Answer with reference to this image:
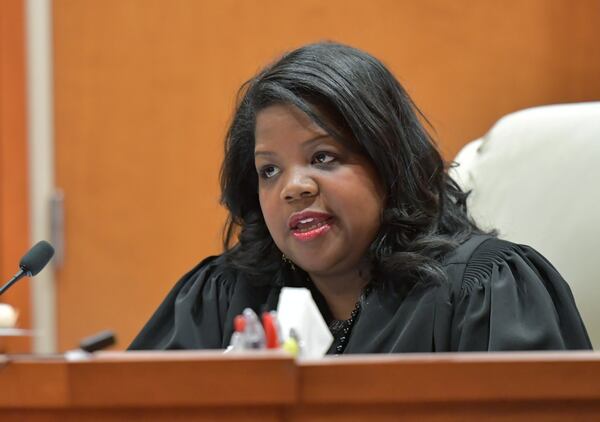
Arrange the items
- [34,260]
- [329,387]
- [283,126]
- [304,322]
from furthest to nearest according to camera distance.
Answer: [283,126]
[34,260]
[304,322]
[329,387]

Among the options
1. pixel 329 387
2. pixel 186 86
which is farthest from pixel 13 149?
pixel 329 387

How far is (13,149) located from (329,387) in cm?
200

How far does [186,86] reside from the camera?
8.52 feet

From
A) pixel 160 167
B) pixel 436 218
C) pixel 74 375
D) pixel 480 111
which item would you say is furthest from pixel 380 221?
pixel 160 167

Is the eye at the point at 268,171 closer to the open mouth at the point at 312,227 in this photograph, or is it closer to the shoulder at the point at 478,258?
the open mouth at the point at 312,227

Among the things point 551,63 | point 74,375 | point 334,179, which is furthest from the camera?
point 551,63

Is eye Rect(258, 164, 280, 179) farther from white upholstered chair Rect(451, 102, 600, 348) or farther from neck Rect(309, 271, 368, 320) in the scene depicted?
white upholstered chair Rect(451, 102, 600, 348)

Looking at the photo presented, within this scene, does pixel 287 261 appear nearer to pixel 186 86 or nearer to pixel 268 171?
pixel 268 171

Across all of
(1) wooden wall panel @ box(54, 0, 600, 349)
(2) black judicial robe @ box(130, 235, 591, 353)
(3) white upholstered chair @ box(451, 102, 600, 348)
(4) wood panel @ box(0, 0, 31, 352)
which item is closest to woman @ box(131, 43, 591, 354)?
(2) black judicial robe @ box(130, 235, 591, 353)

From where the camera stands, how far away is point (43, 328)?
268cm

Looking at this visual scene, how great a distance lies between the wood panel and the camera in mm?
2590

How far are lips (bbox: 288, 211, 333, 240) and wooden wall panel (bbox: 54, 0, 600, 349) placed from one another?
3.31 feet

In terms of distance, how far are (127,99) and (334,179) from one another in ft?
4.09

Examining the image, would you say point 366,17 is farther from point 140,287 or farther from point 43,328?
point 43,328
